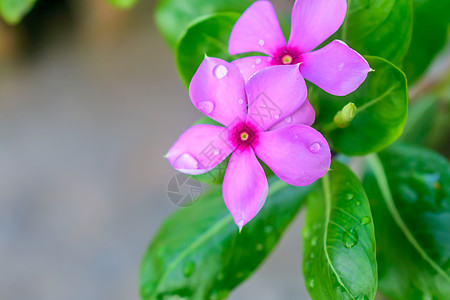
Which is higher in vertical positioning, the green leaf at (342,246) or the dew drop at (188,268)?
the green leaf at (342,246)

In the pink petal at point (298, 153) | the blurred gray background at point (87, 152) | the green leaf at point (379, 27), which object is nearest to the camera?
the pink petal at point (298, 153)

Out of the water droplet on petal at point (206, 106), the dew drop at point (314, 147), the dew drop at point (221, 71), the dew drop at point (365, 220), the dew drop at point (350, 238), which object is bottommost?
the dew drop at point (350, 238)

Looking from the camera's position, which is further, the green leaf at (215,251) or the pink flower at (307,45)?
the green leaf at (215,251)

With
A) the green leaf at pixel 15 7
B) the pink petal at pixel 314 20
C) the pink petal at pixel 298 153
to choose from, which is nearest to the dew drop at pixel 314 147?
the pink petal at pixel 298 153

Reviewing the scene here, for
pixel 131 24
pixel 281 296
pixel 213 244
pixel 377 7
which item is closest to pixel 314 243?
pixel 213 244

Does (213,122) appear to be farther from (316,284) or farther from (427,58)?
(427,58)

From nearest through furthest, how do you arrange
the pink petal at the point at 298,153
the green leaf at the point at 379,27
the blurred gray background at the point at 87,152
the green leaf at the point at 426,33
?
the pink petal at the point at 298,153
the green leaf at the point at 379,27
the green leaf at the point at 426,33
the blurred gray background at the point at 87,152

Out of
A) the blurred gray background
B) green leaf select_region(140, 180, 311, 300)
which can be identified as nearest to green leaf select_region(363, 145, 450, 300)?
green leaf select_region(140, 180, 311, 300)

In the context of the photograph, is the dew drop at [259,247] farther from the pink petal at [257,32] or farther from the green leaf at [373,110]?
the pink petal at [257,32]
